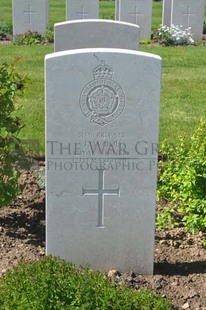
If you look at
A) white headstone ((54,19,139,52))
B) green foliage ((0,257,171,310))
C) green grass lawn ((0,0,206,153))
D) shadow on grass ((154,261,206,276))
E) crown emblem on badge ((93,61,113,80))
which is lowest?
shadow on grass ((154,261,206,276))

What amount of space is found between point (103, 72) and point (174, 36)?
11.1m

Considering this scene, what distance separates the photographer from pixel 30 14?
1565 centimetres

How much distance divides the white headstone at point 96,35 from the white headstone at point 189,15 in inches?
396

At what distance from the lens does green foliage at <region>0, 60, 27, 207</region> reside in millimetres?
4836

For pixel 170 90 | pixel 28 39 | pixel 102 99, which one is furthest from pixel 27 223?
pixel 28 39

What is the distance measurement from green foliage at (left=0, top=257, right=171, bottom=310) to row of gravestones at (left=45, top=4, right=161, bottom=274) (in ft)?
1.76

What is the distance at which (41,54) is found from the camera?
13102 mm

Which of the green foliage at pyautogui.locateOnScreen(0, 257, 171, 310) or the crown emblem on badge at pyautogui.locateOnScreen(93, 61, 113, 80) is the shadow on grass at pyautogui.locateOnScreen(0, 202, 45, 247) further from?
the crown emblem on badge at pyautogui.locateOnScreen(93, 61, 113, 80)

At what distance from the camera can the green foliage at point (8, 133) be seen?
15.9ft

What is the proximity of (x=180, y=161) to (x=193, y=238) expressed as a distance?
0.72m

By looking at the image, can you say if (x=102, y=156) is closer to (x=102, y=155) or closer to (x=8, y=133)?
(x=102, y=155)

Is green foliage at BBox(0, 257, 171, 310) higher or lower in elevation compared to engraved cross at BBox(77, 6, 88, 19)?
lower

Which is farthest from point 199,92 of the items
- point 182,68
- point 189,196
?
point 189,196

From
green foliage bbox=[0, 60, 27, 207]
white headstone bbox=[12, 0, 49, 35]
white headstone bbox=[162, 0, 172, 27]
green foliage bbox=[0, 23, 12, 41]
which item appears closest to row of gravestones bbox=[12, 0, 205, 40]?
white headstone bbox=[12, 0, 49, 35]
